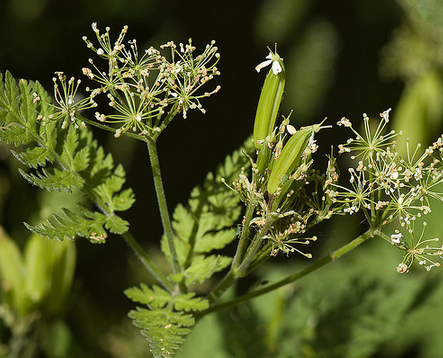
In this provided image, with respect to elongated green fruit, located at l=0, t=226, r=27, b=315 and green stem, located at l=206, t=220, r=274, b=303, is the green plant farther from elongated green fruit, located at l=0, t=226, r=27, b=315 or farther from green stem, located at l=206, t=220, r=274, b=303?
elongated green fruit, located at l=0, t=226, r=27, b=315

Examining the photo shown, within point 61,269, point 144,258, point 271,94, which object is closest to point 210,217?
point 144,258

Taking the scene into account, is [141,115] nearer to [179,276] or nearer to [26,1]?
[179,276]

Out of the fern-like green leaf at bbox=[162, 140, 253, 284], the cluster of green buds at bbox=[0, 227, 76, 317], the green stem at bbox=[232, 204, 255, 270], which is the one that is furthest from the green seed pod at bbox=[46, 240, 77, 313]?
the green stem at bbox=[232, 204, 255, 270]

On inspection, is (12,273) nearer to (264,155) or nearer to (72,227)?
(72,227)

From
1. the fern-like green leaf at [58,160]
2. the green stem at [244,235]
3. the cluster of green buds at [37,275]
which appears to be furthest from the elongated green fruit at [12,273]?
the green stem at [244,235]

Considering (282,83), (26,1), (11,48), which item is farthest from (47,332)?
(26,1)
